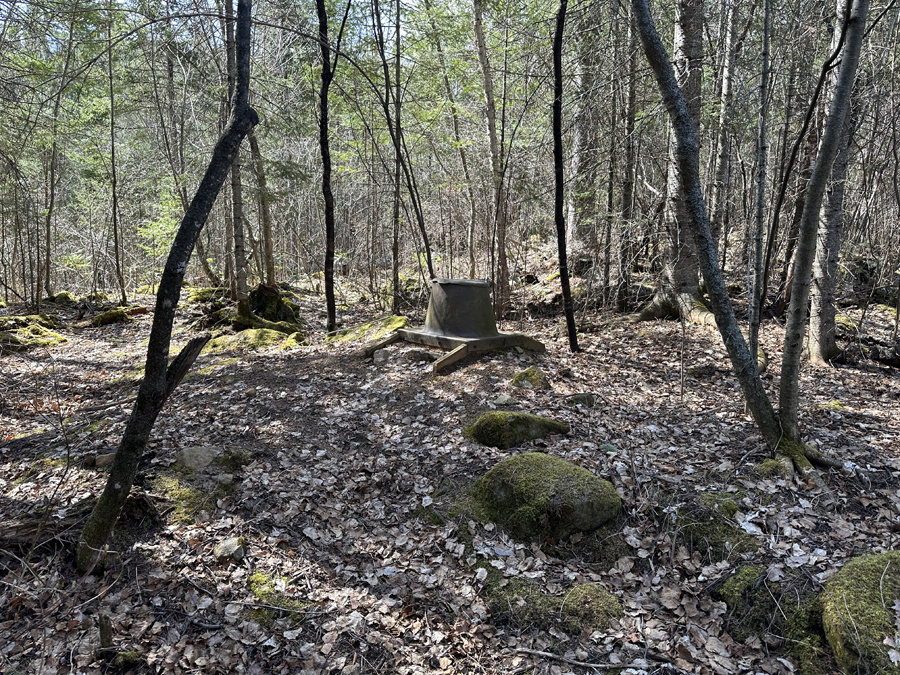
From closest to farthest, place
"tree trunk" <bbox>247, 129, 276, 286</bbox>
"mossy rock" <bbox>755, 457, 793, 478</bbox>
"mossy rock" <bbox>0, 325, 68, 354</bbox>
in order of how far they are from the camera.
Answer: "mossy rock" <bbox>755, 457, 793, 478</bbox>, "mossy rock" <bbox>0, 325, 68, 354</bbox>, "tree trunk" <bbox>247, 129, 276, 286</bbox>

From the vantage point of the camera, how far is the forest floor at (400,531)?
316 centimetres

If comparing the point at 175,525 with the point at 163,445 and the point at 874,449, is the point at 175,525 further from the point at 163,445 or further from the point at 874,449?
the point at 874,449

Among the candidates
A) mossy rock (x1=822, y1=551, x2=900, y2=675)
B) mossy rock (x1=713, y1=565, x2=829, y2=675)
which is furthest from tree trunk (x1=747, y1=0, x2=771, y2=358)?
mossy rock (x1=713, y1=565, x2=829, y2=675)

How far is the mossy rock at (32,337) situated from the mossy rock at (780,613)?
1165 centimetres

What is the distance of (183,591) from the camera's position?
11.4 feet

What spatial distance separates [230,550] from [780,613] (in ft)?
12.5

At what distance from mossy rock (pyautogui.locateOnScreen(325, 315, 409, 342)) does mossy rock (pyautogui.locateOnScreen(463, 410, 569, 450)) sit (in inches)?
152

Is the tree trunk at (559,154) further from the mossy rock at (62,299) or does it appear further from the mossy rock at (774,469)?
the mossy rock at (62,299)

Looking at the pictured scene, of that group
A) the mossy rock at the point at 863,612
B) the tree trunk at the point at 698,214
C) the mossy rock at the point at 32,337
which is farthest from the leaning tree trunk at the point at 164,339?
the mossy rock at the point at 32,337

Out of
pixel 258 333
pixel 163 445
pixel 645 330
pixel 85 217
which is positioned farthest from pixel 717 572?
pixel 85 217

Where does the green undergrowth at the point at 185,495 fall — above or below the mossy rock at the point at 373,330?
below

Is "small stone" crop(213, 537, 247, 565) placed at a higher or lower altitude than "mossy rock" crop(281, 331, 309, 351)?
lower

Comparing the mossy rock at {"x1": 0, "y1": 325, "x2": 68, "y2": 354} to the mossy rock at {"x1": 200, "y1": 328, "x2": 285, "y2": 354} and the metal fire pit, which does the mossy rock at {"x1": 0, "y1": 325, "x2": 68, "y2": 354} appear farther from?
the metal fire pit

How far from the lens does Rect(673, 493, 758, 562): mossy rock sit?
368 cm
